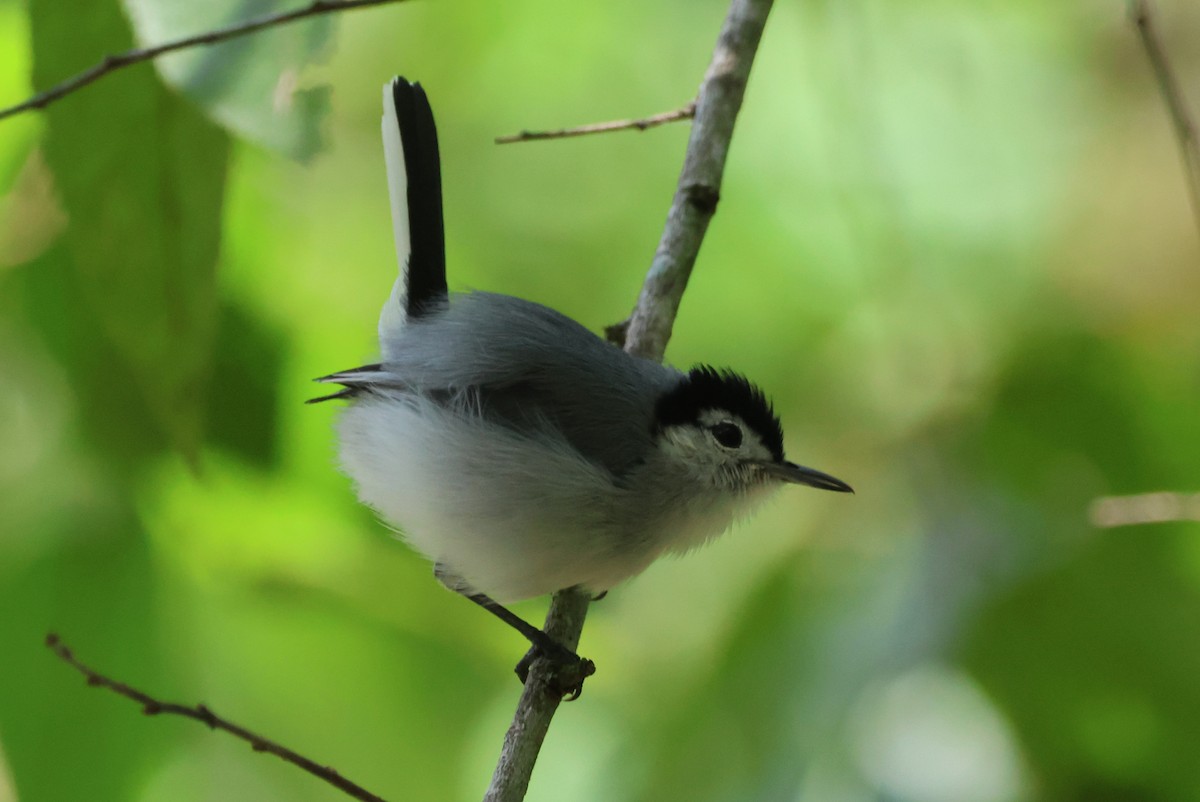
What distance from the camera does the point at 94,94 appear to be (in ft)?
5.39

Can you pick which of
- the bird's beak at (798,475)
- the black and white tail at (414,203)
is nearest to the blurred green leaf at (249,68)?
the black and white tail at (414,203)

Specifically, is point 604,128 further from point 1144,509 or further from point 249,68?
point 1144,509

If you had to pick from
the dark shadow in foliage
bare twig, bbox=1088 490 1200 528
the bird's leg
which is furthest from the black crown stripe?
the dark shadow in foliage

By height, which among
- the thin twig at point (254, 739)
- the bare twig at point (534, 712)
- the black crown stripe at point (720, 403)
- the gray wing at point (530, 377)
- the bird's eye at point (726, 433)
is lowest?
the thin twig at point (254, 739)

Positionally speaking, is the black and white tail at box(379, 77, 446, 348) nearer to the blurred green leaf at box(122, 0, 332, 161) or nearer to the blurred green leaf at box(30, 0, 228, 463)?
the blurred green leaf at box(30, 0, 228, 463)

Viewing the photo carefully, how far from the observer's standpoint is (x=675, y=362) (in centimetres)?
305

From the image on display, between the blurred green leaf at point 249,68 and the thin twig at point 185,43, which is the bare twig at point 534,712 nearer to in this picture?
the blurred green leaf at point 249,68

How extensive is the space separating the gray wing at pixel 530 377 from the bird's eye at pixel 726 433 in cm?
14

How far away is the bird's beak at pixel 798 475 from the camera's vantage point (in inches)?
92.2

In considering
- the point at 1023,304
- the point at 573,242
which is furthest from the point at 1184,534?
the point at 573,242

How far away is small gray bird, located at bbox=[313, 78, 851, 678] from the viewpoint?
213cm

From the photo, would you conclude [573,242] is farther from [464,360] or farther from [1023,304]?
[1023,304]

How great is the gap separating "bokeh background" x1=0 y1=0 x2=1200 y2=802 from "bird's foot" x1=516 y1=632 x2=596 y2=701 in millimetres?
188

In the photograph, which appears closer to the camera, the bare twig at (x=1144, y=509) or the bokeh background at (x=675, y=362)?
the bokeh background at (x=675, y=362)
